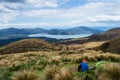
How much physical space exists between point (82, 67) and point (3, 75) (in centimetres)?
403

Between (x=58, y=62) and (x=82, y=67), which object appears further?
(x=58, y=62)

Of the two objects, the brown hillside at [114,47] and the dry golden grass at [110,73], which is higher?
the dry golden grass at [110,73]

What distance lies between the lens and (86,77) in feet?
45.3

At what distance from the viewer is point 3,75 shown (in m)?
15.7

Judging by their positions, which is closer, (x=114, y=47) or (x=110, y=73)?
(x=110, y=73)

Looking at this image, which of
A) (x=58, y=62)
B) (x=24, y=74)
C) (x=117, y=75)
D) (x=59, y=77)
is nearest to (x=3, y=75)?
(x=24, y=74)

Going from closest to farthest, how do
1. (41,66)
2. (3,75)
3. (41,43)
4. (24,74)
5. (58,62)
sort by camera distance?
(24,74), (3,75), (41,66), (58,62), (41,43)

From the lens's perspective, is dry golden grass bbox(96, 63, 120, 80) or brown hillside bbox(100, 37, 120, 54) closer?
dry golden grass bbox(96, 63, 120, 80)

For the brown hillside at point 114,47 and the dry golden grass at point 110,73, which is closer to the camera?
the dry golden grass at point 110,73

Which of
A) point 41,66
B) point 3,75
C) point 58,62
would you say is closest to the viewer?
point 3,75

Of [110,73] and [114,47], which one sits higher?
[110,73]

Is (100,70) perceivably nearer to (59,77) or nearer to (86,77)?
(86,77)

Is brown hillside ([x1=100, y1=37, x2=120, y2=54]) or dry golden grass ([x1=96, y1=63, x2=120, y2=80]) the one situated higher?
dry golden grass ([x1=96, y1=63, x2=120, y2=80])

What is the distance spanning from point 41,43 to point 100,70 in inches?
3311
